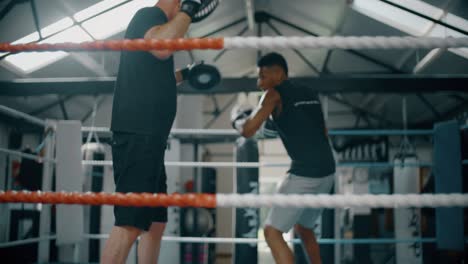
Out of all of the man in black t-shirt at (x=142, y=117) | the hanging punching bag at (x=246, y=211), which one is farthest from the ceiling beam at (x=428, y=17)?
the man in black t-shirt at (x=142, y=117)

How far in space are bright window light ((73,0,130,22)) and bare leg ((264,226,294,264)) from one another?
11.7ft

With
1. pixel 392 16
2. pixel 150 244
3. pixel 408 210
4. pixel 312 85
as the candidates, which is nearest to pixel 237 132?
pixel 150 244

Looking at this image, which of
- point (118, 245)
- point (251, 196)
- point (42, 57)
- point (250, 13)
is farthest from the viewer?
point (250, 13)

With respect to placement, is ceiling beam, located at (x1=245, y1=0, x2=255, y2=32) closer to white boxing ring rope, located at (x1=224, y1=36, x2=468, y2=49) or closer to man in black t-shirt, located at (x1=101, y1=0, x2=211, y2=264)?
man in black t-shirt, located at (x1=101, y1=0, x2=211, y2=264)

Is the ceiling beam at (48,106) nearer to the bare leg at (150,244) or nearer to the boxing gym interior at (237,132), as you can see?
the boxing gym interior at (237,132)

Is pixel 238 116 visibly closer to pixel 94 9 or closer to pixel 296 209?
pixel 296 209

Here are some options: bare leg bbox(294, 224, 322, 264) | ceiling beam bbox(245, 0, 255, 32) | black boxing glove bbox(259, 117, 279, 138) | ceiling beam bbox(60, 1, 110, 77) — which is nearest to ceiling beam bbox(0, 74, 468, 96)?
ceiling beam bbox(60, 1, 110, 77)

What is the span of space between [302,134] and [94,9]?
3542 mm

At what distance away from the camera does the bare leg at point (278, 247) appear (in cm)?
158

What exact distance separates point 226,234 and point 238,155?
5.34m

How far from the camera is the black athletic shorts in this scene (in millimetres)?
1054

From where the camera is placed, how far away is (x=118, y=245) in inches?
41.0

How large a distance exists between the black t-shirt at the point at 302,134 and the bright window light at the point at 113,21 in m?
3.31

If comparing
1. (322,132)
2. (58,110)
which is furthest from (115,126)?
(58,110)
